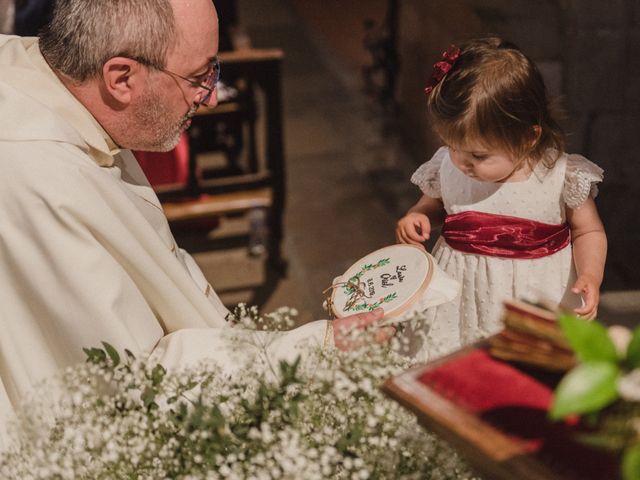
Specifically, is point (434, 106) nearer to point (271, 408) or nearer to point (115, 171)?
point (115, 171)

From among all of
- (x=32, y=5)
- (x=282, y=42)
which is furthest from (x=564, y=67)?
(x=282, y=42)

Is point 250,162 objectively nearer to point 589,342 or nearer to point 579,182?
point 579,182

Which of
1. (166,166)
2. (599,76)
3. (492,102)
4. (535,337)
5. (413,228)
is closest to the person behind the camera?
(535,337)

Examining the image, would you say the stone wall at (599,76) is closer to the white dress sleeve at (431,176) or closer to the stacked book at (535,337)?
the white dress sleeve at (431,176)

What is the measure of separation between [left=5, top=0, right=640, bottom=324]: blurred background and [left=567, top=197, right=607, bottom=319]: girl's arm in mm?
1420

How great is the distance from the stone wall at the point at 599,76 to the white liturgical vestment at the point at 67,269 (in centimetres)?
240

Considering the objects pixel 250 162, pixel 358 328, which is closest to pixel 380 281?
pixel 358 328

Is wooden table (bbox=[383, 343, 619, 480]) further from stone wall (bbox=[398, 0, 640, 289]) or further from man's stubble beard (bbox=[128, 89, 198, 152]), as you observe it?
stone wall (bbox=[398, 0, 640, 289])

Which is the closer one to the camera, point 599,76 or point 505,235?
point 505,235

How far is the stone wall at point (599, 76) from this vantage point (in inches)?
161

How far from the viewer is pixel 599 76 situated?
13.8 ft

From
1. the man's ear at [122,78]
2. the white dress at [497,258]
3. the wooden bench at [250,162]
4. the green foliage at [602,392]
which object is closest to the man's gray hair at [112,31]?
the man's ear at [122,78]

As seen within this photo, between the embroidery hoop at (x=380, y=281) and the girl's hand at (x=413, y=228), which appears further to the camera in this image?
the girl's hand at (x=413, y=228)

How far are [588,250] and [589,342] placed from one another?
1569 mm
